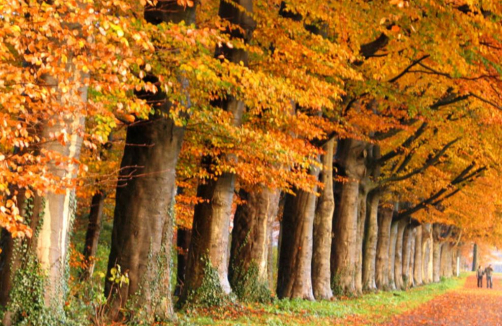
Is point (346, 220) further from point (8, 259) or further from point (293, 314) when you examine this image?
point (8, 259)

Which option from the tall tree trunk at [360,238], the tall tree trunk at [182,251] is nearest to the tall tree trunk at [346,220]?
the tall tree trunk at [360,238]

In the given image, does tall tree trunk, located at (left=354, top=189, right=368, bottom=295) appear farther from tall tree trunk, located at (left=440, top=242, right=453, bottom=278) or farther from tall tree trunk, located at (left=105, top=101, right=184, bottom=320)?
tall tree trunk, located at (left=440, top=242, right=453, bottom=278)

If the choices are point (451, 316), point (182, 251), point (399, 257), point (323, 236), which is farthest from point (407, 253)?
point (182, 251)

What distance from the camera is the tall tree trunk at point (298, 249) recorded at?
66.4 feet

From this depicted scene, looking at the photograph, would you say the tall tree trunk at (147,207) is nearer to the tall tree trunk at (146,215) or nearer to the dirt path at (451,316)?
the tall tree trunk at (146,215)

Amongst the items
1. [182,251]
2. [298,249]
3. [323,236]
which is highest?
[323,236]

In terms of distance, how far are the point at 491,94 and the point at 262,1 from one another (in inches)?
259

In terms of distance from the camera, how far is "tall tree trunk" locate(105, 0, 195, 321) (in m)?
12.4

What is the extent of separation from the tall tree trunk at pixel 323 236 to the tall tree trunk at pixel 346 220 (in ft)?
8.09

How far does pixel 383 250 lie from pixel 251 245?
18083 mm

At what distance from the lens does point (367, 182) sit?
2772 cm

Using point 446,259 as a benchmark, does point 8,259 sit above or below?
below

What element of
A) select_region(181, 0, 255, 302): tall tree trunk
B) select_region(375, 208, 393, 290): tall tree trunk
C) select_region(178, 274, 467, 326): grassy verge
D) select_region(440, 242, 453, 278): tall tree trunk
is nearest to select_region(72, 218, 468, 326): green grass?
select_region(178, 274, 467, 326): grassy verge

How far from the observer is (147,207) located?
12562 millimetres
